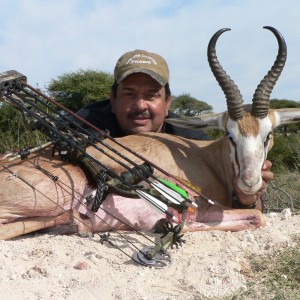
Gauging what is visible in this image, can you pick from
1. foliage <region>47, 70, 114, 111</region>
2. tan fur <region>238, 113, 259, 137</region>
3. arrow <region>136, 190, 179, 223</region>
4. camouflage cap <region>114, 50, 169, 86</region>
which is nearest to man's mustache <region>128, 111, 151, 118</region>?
camouflage cap <region>114, 50, 169, 86</region>

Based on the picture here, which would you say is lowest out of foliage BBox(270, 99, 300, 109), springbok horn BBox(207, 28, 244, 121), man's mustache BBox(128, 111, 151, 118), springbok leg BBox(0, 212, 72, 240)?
foliage BBox(270, 99, 300, 109)

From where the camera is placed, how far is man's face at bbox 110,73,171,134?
5.82m

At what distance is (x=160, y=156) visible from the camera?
489 cm

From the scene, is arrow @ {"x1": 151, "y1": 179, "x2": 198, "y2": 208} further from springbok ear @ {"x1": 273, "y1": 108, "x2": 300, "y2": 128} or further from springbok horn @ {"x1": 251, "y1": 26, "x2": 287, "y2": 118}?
springbok ear @ {"x1": 273, "y1": 108, "x2": 300, "y2": 128}

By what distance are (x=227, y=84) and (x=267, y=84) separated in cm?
40

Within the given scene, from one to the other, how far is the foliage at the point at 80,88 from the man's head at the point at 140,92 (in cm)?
1505

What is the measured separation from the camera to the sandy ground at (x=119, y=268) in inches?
117

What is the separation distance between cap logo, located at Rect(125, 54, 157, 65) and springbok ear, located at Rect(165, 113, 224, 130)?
0.86m

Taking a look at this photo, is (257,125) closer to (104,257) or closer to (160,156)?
(160,156)

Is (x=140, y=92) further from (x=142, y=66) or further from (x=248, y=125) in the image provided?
(x=248, y=125)

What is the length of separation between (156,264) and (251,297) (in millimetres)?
709

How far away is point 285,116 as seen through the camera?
5133 mm

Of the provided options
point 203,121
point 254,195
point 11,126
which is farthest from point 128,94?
point 11,126

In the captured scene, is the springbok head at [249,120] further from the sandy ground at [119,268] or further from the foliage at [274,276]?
the foliage at [274,276]
